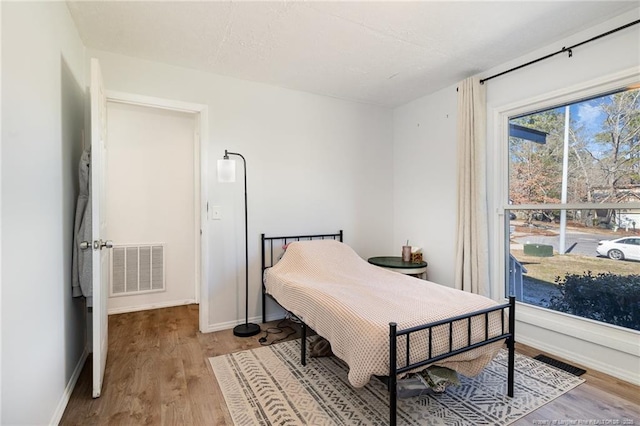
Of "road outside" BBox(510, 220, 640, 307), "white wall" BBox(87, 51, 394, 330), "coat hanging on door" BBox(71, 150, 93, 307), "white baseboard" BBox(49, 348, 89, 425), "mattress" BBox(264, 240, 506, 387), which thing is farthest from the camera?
"white wall" BBox(87, 51, 394, 330)

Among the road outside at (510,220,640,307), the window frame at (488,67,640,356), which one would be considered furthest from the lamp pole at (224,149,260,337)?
the road outside at (510,220,640,307)

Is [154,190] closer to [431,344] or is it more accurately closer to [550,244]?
[431,344]

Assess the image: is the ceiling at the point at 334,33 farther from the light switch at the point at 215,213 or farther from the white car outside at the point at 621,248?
the white car outside at the point at 621,248

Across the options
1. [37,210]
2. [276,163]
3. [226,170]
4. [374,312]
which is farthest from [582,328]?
[37,210]

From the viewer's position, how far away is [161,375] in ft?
7.56

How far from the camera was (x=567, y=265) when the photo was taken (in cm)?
265

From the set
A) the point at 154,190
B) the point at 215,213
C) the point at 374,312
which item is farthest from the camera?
the point at 154,190

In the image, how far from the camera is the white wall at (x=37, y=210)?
1.28m

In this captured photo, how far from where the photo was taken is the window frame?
88.2 inches

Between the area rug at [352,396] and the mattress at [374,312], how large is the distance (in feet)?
0.80

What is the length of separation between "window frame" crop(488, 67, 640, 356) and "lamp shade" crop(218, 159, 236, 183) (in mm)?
2449

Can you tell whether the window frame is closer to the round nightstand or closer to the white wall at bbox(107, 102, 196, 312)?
the round nightstand

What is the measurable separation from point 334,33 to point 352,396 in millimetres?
2519

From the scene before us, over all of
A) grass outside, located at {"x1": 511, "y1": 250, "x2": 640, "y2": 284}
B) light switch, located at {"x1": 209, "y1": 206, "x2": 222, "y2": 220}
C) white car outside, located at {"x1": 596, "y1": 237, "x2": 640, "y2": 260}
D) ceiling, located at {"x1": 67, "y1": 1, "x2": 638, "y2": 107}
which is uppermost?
ceiling, located at {"x1": 67, "y1": 1, "x2": 638, "y2": 107}
